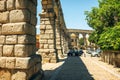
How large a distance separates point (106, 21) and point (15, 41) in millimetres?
14589

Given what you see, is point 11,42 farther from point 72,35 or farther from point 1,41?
point 72,35

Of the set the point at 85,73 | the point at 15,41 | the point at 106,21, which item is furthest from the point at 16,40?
the point at 106,21

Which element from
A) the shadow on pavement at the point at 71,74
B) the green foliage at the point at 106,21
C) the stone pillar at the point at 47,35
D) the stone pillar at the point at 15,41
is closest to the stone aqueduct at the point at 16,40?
the stone pillar at the point at 15,41

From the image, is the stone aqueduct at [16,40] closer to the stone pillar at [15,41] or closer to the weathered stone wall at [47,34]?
the stone pillar at [15,41]

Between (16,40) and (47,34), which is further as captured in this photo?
(47,34)

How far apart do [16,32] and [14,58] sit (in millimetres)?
870

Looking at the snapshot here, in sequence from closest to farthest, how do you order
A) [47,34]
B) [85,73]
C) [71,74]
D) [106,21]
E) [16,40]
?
[16,40], [71,74], [85,73], [47,34], [106,21]

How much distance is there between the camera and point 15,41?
7.52 meters

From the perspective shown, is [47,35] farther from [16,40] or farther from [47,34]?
[16,40]

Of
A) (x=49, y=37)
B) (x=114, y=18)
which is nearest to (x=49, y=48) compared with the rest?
(x=49, y=37)

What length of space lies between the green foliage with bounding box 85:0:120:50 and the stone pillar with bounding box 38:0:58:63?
4193mm

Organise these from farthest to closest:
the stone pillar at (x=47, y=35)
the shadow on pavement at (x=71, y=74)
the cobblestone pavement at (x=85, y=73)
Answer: the stone pillar at (x=47, y=35) < the cobblestone pavement at (x=85, y=73) < the shadow on pavement at (x=71, y=74)

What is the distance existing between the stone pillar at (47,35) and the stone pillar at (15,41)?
11357mm

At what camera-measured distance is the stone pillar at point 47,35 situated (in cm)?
1933
